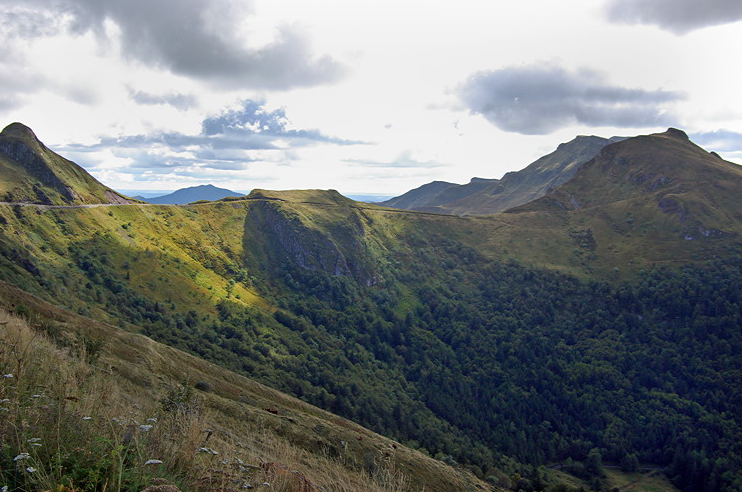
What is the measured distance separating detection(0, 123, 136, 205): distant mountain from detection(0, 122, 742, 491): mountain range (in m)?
1.65

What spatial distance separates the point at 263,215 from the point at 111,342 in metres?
157

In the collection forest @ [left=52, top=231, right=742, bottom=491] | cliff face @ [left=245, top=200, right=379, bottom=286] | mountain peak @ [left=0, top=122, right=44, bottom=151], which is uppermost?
mountain peak @ [left=0, top=122, right=44, bottom=151]

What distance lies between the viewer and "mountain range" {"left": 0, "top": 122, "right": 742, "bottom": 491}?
101500 millimetres

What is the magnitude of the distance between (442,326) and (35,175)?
14925 centimetres

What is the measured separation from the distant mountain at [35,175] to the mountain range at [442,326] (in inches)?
64.8

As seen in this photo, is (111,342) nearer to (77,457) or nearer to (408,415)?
(77,457)

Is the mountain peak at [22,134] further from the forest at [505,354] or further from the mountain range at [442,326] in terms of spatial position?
the forest at [505,354]

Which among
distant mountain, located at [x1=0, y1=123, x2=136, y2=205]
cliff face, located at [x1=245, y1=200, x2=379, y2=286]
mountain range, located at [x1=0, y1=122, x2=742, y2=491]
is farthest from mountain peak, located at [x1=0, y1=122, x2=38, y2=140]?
cliff face, located at [x1=245, y1=200, x2=379, y2=286]

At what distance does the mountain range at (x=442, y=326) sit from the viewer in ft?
333

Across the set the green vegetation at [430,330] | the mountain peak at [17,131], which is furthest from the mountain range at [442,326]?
the mountain peak at [17,131]

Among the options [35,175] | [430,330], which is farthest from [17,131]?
[430,330]

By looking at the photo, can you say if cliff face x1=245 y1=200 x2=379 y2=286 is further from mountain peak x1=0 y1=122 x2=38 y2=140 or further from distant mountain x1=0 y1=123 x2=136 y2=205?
mountain peak x1=0 y1=122 x2=38 y2=140

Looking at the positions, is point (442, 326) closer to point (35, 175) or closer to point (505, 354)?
point (505, 354)

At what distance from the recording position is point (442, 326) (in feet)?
577
